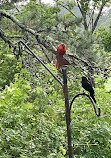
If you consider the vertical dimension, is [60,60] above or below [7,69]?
below

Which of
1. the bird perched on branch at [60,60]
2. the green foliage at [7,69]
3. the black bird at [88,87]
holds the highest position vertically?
the green foliage at [7,69]

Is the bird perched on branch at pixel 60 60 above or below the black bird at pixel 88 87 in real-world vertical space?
above

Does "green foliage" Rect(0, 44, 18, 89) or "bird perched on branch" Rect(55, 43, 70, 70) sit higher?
"green foliage" Rect(0, 44, 18, 89)

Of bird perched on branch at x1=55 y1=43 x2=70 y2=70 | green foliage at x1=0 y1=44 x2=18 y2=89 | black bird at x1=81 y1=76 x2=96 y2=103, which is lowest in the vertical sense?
black bird at x1=81 y1=76 x2=96 y2=103

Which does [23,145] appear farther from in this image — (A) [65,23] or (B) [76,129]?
(A) [65,23]

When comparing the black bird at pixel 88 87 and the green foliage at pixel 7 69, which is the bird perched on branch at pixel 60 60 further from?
the green foliage at pixel 7 69

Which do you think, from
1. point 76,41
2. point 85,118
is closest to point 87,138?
point 85,118

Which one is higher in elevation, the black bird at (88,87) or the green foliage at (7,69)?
the green foliage at (7,69)

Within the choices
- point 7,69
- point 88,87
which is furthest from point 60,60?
point 7,69

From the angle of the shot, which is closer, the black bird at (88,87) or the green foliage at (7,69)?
the black bird at (88,87)

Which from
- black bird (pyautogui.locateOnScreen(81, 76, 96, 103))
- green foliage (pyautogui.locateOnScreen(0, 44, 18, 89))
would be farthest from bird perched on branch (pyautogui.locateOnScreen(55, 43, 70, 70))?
green foliage (pyautogui.locateOnScreen(0, 44, 18, 89))

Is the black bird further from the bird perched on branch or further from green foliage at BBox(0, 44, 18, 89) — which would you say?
green foliage at BBox(0, 44, 18, 89)

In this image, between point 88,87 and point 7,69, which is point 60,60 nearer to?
point 88,87

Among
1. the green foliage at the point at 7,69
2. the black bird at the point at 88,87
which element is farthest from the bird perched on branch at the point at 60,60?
the green foliage at the point at 7,69
